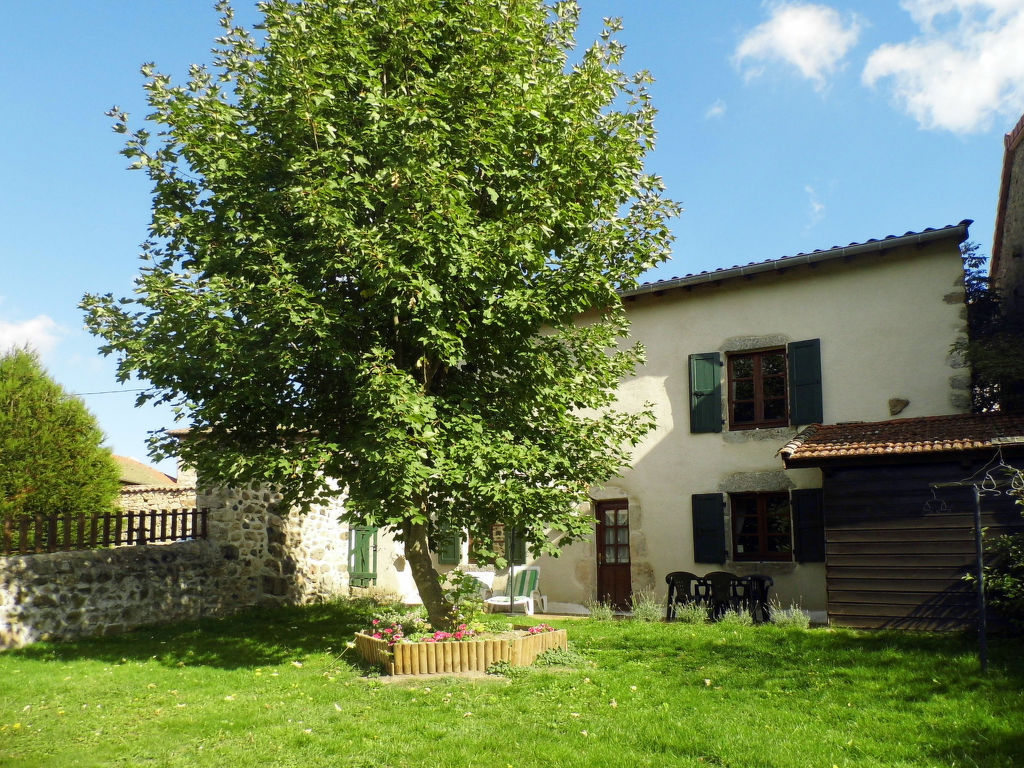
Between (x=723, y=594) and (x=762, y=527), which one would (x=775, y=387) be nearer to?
(x=762, y=527)

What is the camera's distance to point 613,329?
974 cm

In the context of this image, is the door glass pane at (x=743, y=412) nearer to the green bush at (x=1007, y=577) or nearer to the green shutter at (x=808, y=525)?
the green shutter at (x=808, y=525)

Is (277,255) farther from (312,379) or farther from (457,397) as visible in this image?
(457,397)

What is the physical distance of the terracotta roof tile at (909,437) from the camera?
9.30 metres

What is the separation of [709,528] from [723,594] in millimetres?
1450

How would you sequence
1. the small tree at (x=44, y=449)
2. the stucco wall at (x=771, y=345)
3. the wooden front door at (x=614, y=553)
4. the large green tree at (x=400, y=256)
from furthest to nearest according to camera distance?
the wooden front door at (x=614, y=553) < the small tree at (x=44, y=449) < the stucco wall at (x=771, y=345) < the large green tree at (x=400, y=256)

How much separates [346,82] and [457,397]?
11.3 feet

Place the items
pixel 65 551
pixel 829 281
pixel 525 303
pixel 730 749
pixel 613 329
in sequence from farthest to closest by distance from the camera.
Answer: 1. pixel 829 281
2. pixel 65 551
3. pixel 613 329
4. pixel 525 303
5. pixel 730 749

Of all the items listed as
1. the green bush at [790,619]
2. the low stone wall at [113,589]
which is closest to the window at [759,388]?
the green bush at [790,619]

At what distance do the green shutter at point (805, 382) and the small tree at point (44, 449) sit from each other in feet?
36.8

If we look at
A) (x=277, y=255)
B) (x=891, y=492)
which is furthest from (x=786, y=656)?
(x=277, y=255)

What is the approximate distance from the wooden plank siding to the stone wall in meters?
6.34

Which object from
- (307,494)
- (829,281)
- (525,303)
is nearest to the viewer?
(525,303)

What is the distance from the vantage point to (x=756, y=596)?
1119cm
